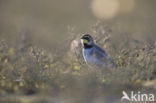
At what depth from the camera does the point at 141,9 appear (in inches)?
950

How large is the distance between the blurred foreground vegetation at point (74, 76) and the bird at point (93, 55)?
0.17 m

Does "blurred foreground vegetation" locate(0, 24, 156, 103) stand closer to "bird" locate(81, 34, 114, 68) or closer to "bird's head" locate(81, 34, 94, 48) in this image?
"bird" locate(81, 34, 114, 68)

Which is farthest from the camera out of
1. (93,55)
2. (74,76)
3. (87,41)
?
(87,41)

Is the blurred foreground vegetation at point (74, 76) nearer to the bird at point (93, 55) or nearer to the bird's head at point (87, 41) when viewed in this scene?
the bird at point (93, 55)

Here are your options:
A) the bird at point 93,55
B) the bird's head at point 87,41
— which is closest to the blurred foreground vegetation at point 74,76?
the bird at point 93,55

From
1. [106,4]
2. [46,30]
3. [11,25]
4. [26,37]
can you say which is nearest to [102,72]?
[26,37]

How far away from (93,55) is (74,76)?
47.5 inches

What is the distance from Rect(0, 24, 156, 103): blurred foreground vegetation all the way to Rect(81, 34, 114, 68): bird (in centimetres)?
17

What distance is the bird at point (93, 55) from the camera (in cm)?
904

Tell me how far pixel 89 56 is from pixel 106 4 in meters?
16.8

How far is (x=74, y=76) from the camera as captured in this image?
805 cm

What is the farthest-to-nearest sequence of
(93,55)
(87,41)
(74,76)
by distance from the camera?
(87,41) < (93,55) < (74,76)

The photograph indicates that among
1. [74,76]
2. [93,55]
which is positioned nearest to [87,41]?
[93,55]

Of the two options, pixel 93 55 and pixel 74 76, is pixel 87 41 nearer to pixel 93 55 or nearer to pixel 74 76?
pixel 93 55
